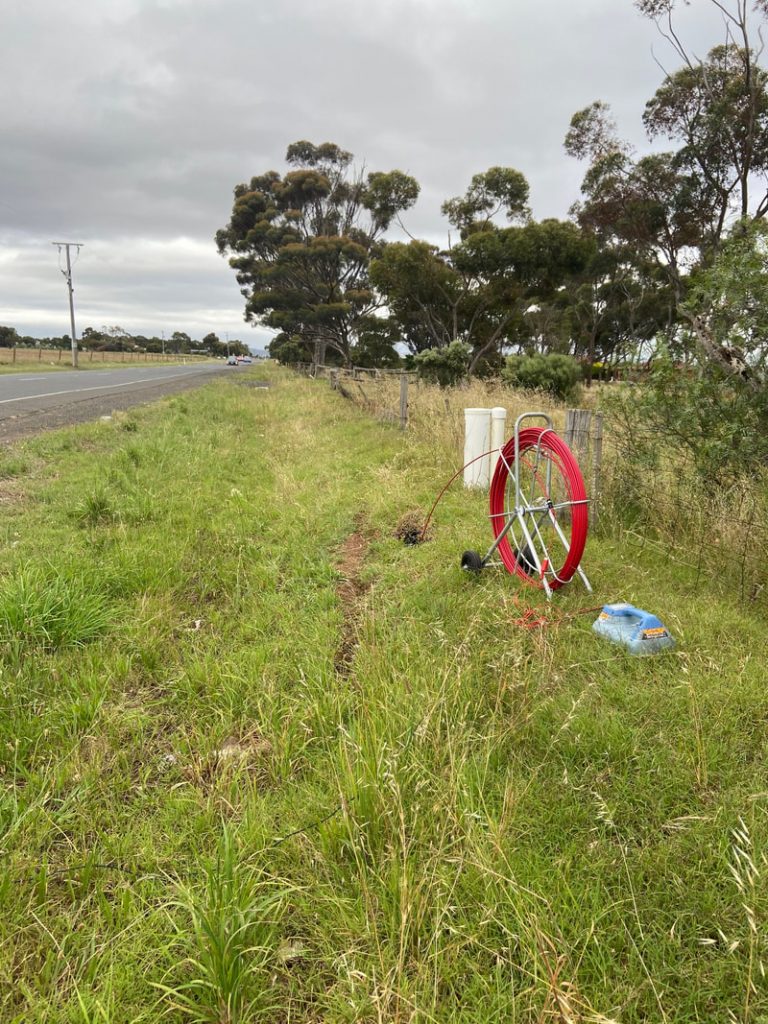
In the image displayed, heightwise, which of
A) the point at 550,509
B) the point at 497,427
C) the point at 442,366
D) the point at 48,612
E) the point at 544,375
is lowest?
the point at 48,612

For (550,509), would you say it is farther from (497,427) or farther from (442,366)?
(442,366)

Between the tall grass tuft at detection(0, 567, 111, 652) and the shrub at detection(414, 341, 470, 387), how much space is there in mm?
13619

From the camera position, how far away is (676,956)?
53.7 inches

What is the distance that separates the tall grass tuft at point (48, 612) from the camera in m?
2.80

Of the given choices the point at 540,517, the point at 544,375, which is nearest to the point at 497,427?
the point at 540,517

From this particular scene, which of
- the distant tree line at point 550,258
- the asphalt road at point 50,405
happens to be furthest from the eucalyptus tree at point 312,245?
the asphalt road at point 50,405

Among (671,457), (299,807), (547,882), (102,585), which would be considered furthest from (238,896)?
(671,457)

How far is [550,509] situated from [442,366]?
1349cm

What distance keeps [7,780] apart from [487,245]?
23733 millimetres

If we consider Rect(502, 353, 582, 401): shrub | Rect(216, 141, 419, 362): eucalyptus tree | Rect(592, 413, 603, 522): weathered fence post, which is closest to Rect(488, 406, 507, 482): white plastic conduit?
Rect(592, 413, 603, 522): weathered fence post

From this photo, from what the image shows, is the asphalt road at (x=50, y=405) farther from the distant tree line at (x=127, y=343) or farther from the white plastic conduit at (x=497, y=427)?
the distant tree line at (x=127, y=343)

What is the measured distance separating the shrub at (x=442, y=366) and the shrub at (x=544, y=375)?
1731 millimetres

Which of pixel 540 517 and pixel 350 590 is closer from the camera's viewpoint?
pixel 350 590

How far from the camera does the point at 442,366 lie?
16.2 m
